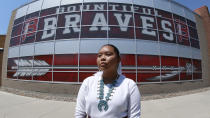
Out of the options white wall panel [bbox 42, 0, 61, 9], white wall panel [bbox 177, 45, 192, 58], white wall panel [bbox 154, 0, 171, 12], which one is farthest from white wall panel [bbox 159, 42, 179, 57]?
white wall panel [bbox 42, 0, 61, 9]

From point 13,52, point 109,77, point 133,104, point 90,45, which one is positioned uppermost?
point 90,45

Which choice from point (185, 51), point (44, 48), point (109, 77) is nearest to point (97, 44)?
point (44, 48)

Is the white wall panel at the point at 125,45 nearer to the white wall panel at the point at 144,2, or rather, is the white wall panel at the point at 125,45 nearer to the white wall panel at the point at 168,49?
the white wall panel at the point at 168,49

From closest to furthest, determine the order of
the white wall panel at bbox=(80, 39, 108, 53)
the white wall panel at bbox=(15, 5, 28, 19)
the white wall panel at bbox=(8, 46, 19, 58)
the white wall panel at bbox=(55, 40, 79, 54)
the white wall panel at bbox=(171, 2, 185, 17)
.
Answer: the white wall panel at bbox=(80, 39, 108, 53), the white wall panel at bbox=(55, 40, 79, 54), the white wall panel at bbox=(8, 46, 19, 58), the white wall panel at bbox=(171, 2, 185, 17), the white wall panel at bbox=(15, 5, 28, 19)

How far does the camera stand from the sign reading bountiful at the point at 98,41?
686 centimetres

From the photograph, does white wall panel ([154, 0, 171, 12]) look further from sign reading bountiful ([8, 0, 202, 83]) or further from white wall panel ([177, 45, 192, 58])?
white wall panel ([177, 45, 192, 58])

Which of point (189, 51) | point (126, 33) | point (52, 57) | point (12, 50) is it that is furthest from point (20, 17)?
point (189, 51)

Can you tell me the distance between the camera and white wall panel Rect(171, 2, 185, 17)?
29.0 feet

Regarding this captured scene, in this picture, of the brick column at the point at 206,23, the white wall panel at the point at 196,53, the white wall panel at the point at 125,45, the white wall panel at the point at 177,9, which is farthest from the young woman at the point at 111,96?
the brick column at the point at 206,23

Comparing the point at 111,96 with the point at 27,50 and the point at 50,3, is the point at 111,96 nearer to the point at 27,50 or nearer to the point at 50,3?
the point at 27,50

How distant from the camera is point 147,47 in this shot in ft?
23.6

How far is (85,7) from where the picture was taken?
757 cm

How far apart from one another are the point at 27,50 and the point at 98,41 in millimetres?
6176

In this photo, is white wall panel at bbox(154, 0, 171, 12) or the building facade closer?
A: the building facade
